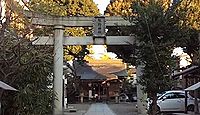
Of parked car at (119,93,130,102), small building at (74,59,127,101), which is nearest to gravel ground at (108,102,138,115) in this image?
small building at (74,59,127,101)

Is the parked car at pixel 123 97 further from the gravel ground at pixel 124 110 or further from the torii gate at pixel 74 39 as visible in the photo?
the torii gate at pixel 74 39

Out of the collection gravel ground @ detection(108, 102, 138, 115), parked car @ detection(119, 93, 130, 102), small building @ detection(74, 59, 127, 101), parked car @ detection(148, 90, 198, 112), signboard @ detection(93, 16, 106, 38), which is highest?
signboard @ detection(93, 16, 106, 38)

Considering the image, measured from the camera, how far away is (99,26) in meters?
23.6

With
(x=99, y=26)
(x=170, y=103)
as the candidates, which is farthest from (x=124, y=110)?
(x=99, y=26)

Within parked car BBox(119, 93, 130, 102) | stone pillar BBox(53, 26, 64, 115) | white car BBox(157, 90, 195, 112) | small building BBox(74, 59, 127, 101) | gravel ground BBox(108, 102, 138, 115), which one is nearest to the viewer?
stone pillar BBox(53, 26, 64, 115)

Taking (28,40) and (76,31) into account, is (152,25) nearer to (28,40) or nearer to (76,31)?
(28,40)

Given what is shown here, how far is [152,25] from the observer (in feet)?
65.3

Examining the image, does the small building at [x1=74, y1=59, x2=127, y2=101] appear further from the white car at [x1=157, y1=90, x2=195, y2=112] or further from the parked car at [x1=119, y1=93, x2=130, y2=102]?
the white car at [x1=157, y1=90, x2=195, y2=112]

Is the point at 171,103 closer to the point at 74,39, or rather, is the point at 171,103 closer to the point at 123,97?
the point at 74,39

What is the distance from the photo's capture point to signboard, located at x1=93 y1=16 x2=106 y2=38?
23578mm

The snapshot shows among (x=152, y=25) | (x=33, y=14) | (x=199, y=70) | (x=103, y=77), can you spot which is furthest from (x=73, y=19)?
(x=103, y=77)

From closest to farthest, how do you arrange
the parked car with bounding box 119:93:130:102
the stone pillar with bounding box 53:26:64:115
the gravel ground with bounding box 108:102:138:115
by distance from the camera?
the stone pillar with bounding box 53:26:64:115, the gravel ground with bounding box 108:102:138:115, the parked car with bounding box 119:93:130:102

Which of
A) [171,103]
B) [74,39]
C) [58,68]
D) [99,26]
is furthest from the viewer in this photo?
[171,103]

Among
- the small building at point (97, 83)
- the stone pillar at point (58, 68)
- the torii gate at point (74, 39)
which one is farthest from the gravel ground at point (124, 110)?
the small building at point (97, 83)
